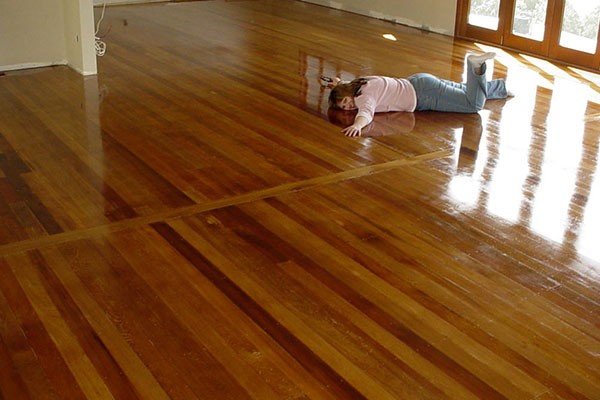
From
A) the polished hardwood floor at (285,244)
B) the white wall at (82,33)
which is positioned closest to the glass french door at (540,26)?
the polished hardwood floor at (285,244)

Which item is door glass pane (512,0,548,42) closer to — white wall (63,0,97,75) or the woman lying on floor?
the woman lying on floor

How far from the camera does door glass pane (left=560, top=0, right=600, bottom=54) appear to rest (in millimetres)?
6637

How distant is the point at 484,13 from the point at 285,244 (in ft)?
17.4

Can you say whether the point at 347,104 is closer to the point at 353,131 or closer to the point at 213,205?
the point at 353,131

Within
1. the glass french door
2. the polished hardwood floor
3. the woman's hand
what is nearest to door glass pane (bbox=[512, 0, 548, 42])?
the glass french door

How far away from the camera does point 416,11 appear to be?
28.0ft

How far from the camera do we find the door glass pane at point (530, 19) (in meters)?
7.12

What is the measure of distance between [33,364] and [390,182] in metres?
2.18

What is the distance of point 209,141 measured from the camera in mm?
4617

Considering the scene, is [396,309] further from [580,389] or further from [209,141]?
[209,141]

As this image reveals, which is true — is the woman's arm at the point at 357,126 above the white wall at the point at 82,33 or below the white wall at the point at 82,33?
below

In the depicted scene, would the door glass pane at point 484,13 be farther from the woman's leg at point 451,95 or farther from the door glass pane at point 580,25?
the woman's leg at point 451,95

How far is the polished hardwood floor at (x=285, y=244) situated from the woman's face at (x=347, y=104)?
7 cm

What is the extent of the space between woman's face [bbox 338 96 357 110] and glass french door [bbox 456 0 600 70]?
106 inches
